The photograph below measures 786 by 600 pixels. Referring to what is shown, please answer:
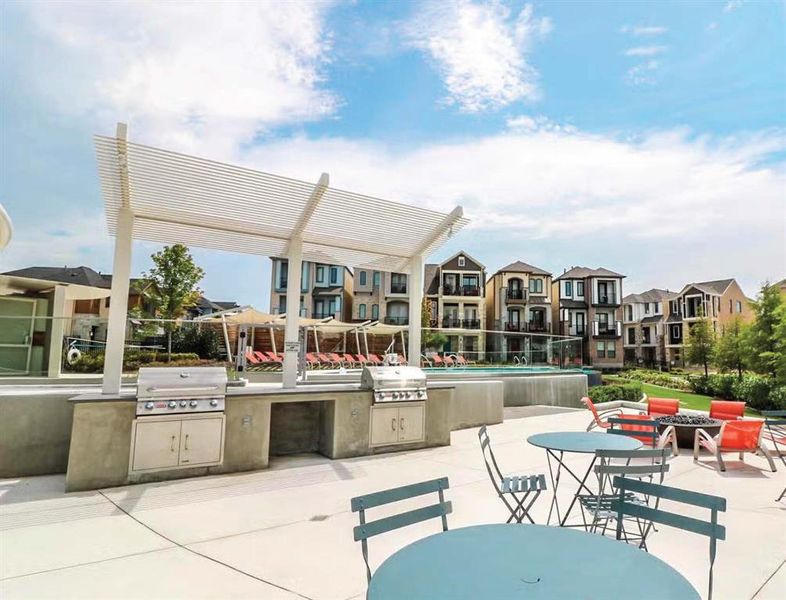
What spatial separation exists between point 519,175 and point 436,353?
5.85m

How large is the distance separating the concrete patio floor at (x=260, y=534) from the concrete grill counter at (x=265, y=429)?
223 mm

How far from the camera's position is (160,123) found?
28.6ft

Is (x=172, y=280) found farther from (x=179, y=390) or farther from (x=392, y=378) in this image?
(x=179, y=390)

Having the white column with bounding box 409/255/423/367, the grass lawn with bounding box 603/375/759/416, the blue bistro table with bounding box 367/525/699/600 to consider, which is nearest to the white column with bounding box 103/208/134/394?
the white column with bounding box 409/255/423/367

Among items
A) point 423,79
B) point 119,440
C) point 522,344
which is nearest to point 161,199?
point 119,440

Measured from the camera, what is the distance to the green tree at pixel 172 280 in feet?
79.7

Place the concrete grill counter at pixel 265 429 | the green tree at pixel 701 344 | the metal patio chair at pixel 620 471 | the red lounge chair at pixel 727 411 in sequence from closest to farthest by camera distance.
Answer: the metal patio chair at pixel 620 471 < the concrete grill counter at pixel 265 429 < the red lounge chair at pixel 727 411 < the green tree at pixel 701 344

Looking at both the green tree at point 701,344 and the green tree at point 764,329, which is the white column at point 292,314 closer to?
the green tree at point 764,329

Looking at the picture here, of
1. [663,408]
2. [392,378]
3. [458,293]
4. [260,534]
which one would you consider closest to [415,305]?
[392,378]

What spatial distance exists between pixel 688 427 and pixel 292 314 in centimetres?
679

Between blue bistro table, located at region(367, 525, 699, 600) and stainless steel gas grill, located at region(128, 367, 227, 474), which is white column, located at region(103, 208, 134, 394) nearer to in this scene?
stainless steel gas grill, located at region(128, 367, 227, 474)

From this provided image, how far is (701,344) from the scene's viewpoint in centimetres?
3006

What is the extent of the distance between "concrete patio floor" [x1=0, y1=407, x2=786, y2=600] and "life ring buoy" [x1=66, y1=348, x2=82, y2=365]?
4.48 m

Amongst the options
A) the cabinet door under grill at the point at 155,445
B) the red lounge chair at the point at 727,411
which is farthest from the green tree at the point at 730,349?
the cabinet door under grill at the point at 155,445
